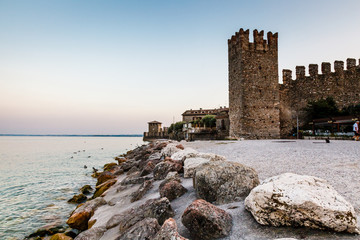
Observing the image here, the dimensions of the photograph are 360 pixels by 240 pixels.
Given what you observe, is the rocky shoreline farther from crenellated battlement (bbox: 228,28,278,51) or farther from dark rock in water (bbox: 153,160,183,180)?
crenellated battlement (bbox: 228,28,278,51)

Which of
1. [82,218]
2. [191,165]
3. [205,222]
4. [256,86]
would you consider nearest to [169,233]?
[205,222]

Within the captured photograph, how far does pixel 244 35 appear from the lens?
2039cm

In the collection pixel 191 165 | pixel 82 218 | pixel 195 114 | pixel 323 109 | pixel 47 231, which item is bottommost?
pixel 47 231

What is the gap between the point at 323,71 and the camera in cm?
2355

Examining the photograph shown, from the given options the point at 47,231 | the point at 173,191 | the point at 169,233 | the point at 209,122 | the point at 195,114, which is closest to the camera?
the point at 169,233

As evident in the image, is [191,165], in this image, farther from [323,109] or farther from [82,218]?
[323,109]

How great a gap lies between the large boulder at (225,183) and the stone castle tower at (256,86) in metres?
17.6

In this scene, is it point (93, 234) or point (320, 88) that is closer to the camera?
point (93, 234)

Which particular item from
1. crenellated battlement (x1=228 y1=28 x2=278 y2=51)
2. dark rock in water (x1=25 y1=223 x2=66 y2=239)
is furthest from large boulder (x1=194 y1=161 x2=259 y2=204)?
crenellated battlement (x1=228 y1=28 x2=278 y2=51)

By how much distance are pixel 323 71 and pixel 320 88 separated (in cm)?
188

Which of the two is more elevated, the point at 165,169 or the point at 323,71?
the point at 323,71

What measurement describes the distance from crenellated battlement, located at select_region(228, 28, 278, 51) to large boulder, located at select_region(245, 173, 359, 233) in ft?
65.8

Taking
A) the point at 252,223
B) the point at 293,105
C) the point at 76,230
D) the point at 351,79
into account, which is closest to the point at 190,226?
the point at 252,223

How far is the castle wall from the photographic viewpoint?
76.9 feet
